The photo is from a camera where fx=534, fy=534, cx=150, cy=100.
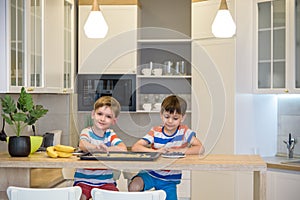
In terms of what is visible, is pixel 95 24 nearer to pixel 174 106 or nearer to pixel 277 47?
pixel 174 106

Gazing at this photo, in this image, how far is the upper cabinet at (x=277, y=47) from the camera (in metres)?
4.70

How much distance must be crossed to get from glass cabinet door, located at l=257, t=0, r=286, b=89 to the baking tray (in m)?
2.01

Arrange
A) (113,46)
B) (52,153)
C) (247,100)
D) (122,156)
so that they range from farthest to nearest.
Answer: (113,46)
(247,100)
(52,153)
(122,156)

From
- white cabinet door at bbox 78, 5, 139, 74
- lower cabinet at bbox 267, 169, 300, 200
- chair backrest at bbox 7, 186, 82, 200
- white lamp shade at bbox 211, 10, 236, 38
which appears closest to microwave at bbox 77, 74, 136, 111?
white cabinet door at bbox 78, 5, 139, 74

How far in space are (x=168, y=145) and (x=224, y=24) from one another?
34.0 inches

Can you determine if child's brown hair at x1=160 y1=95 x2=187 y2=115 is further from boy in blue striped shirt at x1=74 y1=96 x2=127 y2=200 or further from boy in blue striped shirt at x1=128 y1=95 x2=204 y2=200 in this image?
boy in blue striped shirt at x1=74 y1=96 x2=127 y2=200

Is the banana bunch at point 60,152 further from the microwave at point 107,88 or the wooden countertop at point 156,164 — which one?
the microwave at point 107,88

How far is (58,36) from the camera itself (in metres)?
5.02

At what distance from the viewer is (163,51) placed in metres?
6.05

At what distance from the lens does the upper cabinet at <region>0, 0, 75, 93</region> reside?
3693 mm

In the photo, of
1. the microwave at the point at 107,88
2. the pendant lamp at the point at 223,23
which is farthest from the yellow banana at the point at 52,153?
the microwave at the point at 107,88

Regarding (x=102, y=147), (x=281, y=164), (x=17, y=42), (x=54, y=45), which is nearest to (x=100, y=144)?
(x=102, y=147)

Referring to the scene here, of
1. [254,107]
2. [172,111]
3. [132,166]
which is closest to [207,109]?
[254,107]

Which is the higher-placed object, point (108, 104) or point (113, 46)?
point (113, 46)
